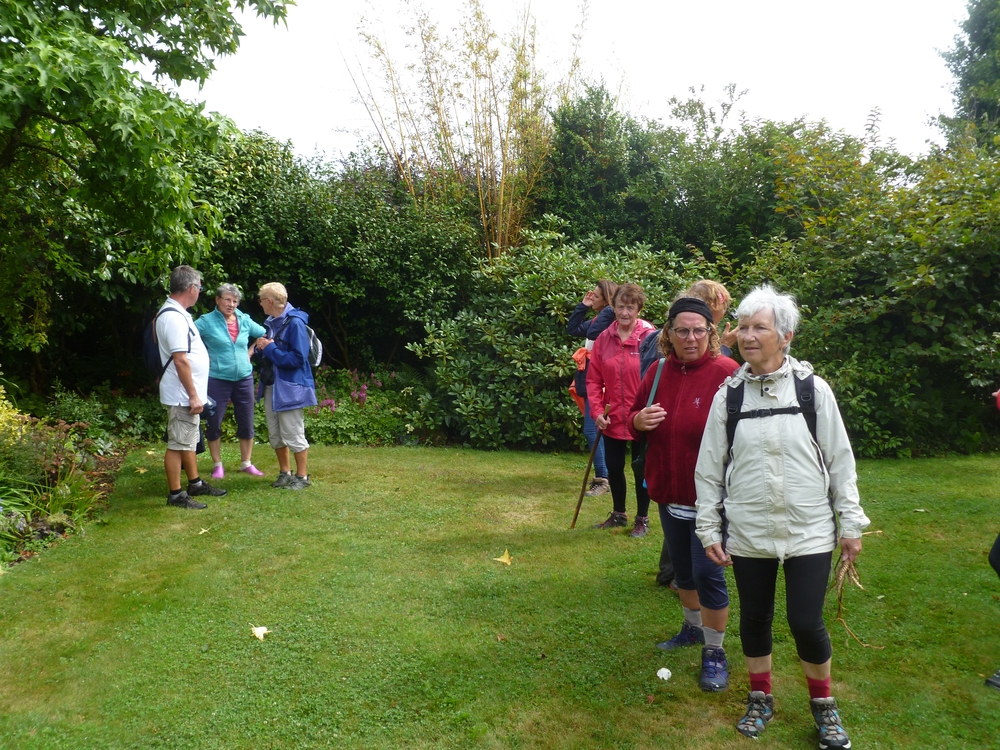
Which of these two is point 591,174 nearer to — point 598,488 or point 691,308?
point 598,488

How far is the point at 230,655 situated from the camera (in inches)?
155

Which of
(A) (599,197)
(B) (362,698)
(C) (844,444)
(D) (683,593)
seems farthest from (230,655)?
(A) (599,197)

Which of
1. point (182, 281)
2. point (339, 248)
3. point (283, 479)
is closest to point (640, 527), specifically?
point (283, 479)

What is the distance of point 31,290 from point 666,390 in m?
7.33

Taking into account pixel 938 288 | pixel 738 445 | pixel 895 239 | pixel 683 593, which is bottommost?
pixel 683 593

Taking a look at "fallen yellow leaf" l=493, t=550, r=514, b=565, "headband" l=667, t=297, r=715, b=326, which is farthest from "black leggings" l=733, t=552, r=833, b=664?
"fallen yellow leaf" l=493, t=550, r=514, b=565

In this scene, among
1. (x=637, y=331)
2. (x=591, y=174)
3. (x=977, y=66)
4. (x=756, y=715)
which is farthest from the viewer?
(x=977, y=66)

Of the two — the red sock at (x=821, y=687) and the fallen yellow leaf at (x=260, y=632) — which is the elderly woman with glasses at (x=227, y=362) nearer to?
the fallen yellow leaf at (x=260, y=632)

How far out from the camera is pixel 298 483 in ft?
23.1

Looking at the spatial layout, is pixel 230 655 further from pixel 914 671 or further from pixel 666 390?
pixel 914 671

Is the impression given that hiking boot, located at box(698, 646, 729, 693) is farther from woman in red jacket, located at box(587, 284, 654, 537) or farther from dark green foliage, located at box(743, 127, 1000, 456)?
dark green foliage, located at box(743, 127, 1000, 456)

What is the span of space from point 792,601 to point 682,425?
0.91 metres

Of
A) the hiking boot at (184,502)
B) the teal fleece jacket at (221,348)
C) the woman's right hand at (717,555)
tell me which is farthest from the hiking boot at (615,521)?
the teal fleece jacket at (221,348)

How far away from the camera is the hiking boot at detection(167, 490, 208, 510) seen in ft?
20.8
